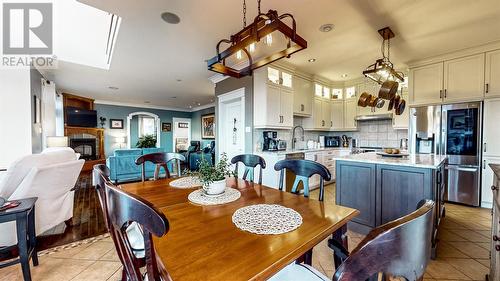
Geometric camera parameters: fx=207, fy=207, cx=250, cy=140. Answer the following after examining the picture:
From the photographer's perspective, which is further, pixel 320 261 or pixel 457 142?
pixel 457 142

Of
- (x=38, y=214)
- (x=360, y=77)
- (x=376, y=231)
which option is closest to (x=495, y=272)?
(x=376, y=231)

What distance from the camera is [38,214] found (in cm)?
214

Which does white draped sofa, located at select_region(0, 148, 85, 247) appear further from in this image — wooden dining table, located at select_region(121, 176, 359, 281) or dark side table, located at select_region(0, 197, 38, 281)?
wooden dining table, located at select_region(121, 176, 359, 281)

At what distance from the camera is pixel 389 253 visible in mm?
518

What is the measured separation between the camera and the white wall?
3.27 metres

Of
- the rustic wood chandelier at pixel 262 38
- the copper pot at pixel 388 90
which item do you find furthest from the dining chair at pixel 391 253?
the copper pot at pixel 388 90

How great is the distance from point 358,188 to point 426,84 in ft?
9.21

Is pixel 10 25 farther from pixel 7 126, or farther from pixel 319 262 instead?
pixel 319 262

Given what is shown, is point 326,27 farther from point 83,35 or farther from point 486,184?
point 83,35

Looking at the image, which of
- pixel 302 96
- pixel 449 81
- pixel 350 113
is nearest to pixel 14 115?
pixel 302 96

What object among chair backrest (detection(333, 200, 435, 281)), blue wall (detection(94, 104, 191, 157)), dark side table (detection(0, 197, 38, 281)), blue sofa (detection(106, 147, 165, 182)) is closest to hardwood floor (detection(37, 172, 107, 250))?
dark side table (detection(0, 197, 38, 281))

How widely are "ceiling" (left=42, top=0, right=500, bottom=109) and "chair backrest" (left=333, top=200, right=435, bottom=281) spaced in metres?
2.30

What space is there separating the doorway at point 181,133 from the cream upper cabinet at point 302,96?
6864 millimetres

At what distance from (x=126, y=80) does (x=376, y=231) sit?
5.90 metres
